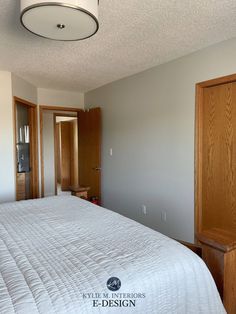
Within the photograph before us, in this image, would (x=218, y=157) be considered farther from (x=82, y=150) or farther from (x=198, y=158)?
(x=82, y=150)

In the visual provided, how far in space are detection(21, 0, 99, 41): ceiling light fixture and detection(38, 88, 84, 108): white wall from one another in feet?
9.43

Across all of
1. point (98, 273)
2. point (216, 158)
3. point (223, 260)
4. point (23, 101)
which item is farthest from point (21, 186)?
point (223, 260)

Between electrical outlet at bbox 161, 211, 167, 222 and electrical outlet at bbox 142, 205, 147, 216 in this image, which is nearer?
electrical outlet at bbox 161, 211, 167, 222

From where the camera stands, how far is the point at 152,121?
3.30 metres

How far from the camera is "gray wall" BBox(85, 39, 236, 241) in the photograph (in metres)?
2.78

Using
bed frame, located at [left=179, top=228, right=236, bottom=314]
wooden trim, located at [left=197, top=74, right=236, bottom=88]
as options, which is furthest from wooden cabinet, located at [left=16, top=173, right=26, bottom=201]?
bed frame, located at [left=179, top=228, right=236, bottom=314]

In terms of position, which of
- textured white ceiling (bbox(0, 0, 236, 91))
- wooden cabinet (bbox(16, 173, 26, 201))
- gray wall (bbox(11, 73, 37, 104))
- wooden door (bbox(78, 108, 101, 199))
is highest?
textured white ceiling (bbox(0, 0, 236, 91))

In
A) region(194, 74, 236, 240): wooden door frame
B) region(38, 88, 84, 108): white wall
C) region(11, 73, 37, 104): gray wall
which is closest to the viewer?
region(194, 74, 236, 240): wooden door frame

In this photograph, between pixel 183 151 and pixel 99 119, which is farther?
pixel 99 119

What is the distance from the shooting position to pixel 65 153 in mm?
7480

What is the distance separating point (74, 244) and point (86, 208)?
0.69m

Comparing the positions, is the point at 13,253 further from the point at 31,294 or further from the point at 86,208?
the point at 86,208

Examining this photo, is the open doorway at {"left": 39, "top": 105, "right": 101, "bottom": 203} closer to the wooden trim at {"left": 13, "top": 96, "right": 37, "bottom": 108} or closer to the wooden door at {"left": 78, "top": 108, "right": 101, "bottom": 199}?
the wooden door at {"left": 78, "top": 108, "right": 101, "bottom": 199}

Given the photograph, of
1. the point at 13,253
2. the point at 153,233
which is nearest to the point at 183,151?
the point at 153,233
